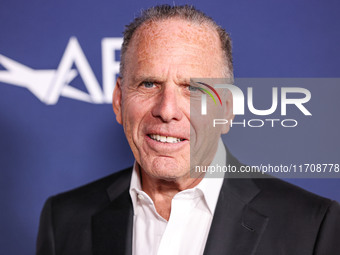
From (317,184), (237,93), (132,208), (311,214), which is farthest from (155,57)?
(317,184)

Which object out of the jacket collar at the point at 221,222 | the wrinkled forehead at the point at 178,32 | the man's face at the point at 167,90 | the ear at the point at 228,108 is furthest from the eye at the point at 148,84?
the jacket collar at the point at 221,222

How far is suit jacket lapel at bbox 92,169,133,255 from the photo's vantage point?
141 cm

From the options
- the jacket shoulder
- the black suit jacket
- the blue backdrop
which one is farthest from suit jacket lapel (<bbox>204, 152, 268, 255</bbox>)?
the blue backdrop

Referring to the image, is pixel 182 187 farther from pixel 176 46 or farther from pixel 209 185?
pixel 176 46

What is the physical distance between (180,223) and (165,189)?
0.13 m

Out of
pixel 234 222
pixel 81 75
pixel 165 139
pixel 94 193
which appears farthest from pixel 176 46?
pixel 81 75

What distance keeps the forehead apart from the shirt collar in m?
0.32

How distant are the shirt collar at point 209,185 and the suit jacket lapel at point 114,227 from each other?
48 mm

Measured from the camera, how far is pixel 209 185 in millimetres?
1412

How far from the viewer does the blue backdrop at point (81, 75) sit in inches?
76.0

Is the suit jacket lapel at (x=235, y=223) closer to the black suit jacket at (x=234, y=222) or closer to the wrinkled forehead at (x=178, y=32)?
the black suit jacket at (x=234, y=222)

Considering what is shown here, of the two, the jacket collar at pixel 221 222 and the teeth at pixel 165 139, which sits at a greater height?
the teeth at pixel 165 139

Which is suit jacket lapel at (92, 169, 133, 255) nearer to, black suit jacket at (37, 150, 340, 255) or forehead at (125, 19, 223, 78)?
black suit jacket at (37, 150, 340, 255)

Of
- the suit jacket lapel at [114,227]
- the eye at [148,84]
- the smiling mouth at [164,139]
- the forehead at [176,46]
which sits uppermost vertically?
the forehead at [176,46]
